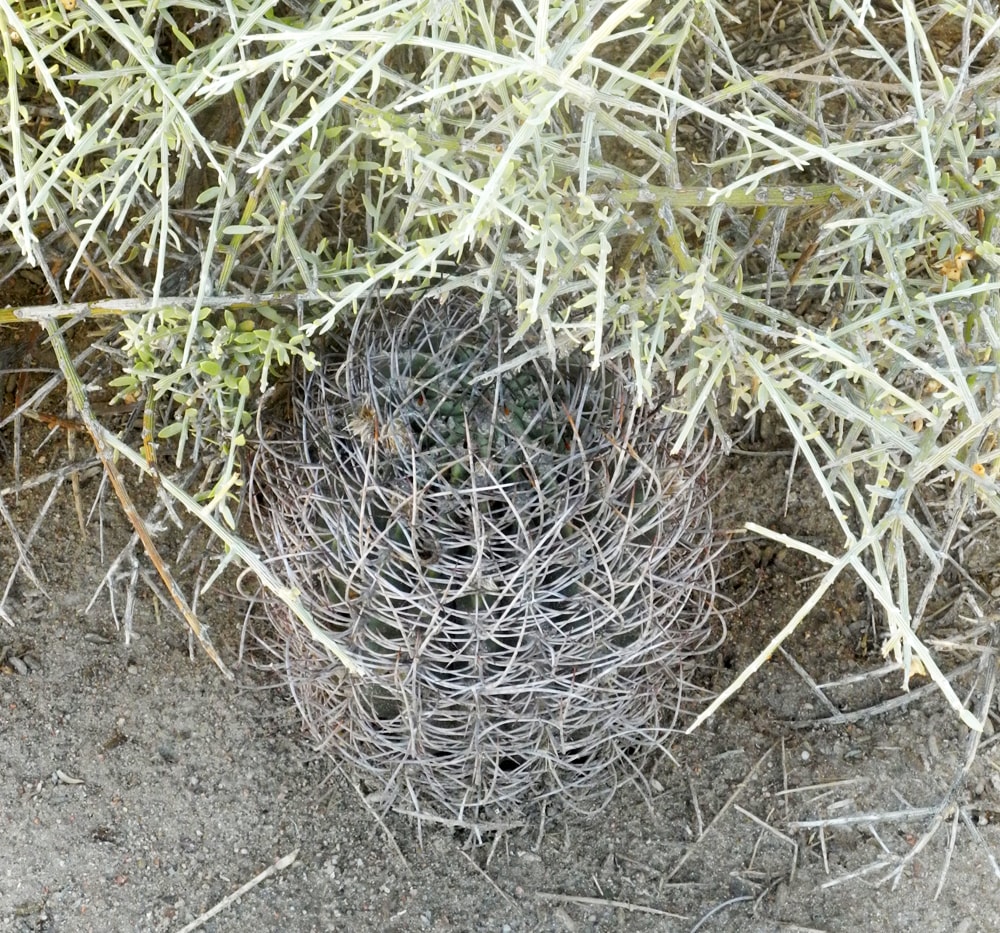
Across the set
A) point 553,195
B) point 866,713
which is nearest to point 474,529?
point 553,195

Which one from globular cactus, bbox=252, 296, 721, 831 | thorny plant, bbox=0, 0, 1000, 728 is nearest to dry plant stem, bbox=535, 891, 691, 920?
globular cactus, bbox=252, 296, 721, 831

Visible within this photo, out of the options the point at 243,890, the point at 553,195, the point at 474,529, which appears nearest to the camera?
the point at 553,195

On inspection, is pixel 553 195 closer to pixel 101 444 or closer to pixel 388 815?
pixel 101 444

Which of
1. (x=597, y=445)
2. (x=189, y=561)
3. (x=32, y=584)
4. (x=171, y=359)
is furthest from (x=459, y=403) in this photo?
(x=32, y=584)

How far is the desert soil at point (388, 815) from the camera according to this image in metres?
1.08

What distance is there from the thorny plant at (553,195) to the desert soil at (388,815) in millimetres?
303

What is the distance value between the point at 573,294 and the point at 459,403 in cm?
14

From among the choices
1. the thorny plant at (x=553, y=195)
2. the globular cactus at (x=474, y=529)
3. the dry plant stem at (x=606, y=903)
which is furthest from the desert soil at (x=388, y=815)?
the thorny plant at (x=553, y=195)

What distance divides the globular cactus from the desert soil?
190mm

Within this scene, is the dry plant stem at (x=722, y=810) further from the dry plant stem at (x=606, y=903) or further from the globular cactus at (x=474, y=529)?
the globular cactus at (x=474, y=529)

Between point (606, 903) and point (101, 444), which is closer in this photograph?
point (101, 444)

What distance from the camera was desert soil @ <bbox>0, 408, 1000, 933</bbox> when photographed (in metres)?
1.08

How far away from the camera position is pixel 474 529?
83 centimetres

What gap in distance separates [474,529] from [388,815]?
18.8 inches
